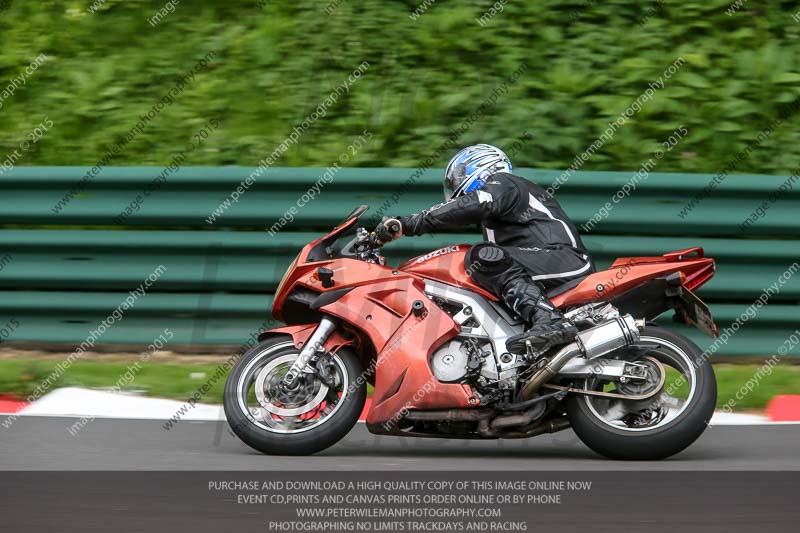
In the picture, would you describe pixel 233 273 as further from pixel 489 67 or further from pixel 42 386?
pixel 489 67

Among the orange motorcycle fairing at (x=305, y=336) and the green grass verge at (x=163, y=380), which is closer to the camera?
the orange motorcycle fairing at (x=305, y=336)

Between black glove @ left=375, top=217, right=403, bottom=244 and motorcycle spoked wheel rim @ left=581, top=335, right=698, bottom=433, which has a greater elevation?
black glove @ left=375, top=217, right=403, bottom=244

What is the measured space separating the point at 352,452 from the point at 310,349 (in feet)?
2.02

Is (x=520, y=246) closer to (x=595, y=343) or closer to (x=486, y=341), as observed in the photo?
(x=486, y=341)

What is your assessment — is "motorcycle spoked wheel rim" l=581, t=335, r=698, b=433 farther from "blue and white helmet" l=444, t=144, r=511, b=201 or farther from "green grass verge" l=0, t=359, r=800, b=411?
"green grass verge" l=0, t=359, r=800, b=411

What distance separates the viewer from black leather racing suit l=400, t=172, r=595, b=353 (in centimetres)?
587

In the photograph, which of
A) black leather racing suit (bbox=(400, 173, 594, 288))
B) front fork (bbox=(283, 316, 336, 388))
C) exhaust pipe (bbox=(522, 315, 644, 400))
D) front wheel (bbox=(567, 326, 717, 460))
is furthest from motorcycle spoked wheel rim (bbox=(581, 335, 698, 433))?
front fork (bbox=(283, 316, 336, 388))

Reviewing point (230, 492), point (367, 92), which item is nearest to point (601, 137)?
point (367, 92)

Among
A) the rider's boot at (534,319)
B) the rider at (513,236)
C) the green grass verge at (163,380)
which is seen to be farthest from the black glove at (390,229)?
the green grass verge at (163,380)

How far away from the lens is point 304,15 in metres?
10.7

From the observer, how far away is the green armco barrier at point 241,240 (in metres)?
8.04

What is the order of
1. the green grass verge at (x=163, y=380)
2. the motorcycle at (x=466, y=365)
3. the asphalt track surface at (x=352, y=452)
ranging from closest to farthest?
the asphalt track surface at (x=352, y=452)
the motorcycle at (x=466, y=365)
the green grass verge at (x=163, y=380)

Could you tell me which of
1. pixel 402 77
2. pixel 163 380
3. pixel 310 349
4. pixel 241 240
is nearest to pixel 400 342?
pixel 310 349

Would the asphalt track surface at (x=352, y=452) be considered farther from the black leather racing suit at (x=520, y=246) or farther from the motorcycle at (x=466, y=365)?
the black leather racing suit at (x=520, y=246)
